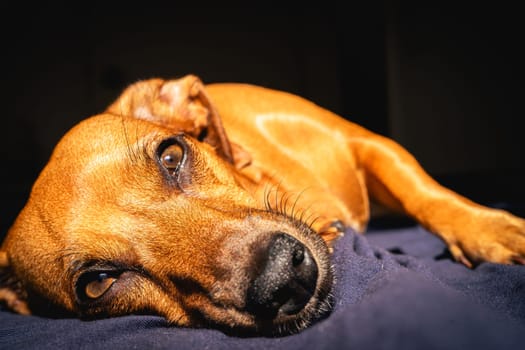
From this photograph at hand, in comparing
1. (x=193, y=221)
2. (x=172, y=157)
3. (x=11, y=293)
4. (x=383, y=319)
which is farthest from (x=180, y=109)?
(x=383, y=319)

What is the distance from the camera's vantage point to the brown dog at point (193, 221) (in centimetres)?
117

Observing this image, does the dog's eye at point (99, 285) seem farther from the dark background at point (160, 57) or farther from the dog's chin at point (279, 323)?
the dark background at point (160, 57)

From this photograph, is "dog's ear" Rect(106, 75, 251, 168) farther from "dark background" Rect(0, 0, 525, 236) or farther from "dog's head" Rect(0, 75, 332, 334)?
"dark background" Rect(0, 0, 525, 236)

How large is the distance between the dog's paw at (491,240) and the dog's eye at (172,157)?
1243mm

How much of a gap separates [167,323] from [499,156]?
132 inches

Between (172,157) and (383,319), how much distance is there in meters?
1.09

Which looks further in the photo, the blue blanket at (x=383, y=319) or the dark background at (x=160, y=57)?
→ the dark background at (x=160, y=57)

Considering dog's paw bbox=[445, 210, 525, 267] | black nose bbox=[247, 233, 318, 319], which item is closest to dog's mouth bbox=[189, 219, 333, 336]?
black nose bbox=[247, 233, 318, 319]

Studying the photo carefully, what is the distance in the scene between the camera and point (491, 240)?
1.57 meters

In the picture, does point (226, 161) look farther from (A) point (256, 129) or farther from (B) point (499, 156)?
(B) point (499, 156)

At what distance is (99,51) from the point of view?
5.63 meters

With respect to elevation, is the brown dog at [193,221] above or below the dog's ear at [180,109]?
below

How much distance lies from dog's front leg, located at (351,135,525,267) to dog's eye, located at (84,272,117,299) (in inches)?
55.7

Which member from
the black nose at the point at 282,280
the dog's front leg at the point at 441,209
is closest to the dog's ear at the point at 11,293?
the black nose at the point at 282,280
